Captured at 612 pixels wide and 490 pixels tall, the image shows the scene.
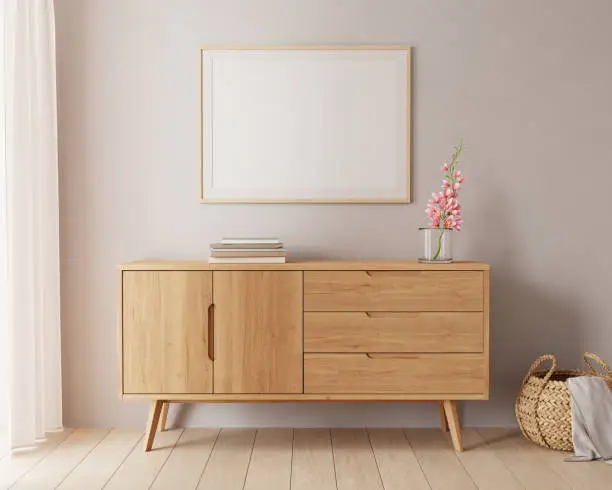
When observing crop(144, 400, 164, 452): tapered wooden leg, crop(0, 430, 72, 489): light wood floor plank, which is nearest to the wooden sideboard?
crop(144, 400, 164, 452): tapered wooden leg

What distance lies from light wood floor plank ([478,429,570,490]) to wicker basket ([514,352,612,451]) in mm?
88

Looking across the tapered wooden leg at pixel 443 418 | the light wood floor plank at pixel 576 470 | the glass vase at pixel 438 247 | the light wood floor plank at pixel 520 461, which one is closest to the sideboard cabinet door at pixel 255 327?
the glass vase at pixel 438 247

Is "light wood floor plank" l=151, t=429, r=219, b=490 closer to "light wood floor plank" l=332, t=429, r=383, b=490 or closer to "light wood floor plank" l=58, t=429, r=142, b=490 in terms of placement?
"light wood floor plank" l=58, t=429, r=142, b=490

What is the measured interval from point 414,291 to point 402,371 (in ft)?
1.01

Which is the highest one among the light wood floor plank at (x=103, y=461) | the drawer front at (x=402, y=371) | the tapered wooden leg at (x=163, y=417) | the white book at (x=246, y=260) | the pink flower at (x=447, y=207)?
the pink flower at (x=447, y=207)

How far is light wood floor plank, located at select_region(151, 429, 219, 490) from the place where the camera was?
87.0 inches

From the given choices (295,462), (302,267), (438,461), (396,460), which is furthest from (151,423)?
(438,461)

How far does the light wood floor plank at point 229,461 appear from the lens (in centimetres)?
221

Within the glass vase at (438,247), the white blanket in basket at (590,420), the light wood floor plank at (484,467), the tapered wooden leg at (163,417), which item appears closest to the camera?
the light wood floor plank at (484,467)

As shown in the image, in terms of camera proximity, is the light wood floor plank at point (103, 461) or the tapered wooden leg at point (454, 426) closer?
the light wood floor plank at point (103, 461)

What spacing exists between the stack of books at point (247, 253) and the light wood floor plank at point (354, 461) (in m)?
0.79

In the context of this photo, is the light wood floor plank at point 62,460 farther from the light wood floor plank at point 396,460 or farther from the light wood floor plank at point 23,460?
the light wood floor plank at point 396,460

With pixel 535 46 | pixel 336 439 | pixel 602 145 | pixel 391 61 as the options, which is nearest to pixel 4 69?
pixel 391 61

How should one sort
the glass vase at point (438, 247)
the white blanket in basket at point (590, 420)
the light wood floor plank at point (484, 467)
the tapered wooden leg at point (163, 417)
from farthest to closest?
the tapered wooden leg at point (163, 417) < the glass vase at point (438, 247) < the white blanket in basket at point (590, 420) < the light wood floor plank at point (484, 467)
